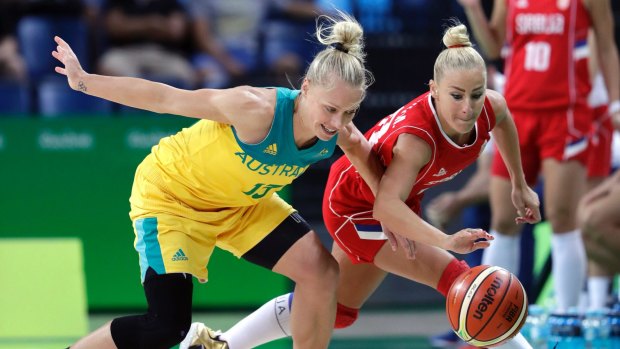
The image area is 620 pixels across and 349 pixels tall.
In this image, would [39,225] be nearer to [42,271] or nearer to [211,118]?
[42,271]

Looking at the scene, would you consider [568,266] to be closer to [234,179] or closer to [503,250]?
[503,250]

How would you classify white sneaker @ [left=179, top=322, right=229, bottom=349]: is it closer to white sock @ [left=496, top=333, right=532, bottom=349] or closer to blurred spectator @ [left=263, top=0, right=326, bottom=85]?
white sock @ [left=496, top=333, right=532, bottom=349]

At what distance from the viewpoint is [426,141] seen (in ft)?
15.0

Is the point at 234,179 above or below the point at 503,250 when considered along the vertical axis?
above

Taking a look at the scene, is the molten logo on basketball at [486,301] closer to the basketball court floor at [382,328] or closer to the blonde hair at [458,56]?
the blonde hair at [458,56]

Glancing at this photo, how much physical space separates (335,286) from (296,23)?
453cm

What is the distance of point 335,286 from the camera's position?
15.6 ft

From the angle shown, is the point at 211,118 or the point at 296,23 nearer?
the point at 211,118

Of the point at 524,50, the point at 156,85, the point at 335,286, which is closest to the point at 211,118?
the point at 156,85

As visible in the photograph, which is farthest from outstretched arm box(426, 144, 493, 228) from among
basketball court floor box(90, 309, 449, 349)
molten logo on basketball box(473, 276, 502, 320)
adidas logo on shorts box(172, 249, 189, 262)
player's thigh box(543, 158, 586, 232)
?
adidas logo on shorts box(172, 249, 189, 262)

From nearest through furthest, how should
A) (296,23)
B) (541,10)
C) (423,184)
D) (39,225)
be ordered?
(423,184)
(541,10)
(39,225)
(296,23)

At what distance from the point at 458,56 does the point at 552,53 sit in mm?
2120

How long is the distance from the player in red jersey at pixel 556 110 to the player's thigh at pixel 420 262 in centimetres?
155

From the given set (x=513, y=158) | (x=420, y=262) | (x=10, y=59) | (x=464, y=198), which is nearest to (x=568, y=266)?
(x=464, y=198)
